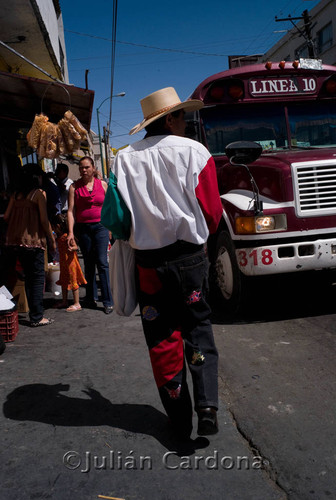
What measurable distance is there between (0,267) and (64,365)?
2.29 meters

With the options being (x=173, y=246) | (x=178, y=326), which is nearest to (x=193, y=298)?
(x=178, y=326)

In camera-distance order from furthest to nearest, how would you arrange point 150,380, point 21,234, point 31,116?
point 31,116 → point 21,234 → point 150,380

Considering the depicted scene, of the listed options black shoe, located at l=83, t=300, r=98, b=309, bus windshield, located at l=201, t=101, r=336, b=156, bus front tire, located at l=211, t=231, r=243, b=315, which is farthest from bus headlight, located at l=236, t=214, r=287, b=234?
black shoe, located at l=83, t=300, r=98, b=309

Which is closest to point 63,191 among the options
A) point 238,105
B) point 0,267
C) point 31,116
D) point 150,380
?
point 31,116

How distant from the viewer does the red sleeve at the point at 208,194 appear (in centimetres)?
264

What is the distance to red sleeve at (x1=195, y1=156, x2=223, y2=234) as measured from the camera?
8.68 feet

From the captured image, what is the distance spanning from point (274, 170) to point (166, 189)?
2.41 m

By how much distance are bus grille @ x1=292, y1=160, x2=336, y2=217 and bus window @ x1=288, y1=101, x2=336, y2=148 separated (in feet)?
3.61

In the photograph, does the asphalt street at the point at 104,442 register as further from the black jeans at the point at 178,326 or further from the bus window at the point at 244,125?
the bus window at the point at 244,125

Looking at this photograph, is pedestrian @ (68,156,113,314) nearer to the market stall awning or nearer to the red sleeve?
the market stall awning

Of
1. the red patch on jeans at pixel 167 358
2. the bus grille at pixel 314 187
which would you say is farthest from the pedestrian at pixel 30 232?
the red patch on jeans at pixel 167 358

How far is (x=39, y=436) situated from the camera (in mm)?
2842

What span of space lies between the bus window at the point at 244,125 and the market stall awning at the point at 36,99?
5.82 feet

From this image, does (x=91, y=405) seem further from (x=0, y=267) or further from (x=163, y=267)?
(x=0, y=267)
